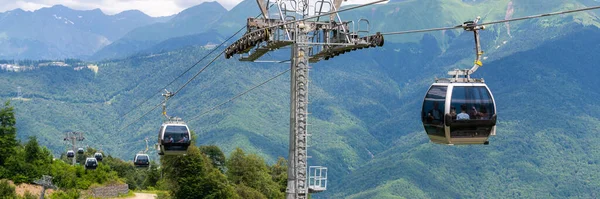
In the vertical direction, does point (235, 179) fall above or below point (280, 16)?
below

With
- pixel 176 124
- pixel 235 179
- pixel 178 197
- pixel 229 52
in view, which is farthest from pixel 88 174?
pixel 229 52

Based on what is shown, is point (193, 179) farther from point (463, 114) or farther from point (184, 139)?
point (463, 114)

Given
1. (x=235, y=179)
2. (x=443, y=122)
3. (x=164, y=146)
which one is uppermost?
(x=443, y=122)

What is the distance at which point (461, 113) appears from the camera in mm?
20516

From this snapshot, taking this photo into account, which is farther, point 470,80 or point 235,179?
point 235,179

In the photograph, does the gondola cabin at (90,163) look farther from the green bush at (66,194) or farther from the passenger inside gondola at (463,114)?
the passenger inside gondola at (463,114)

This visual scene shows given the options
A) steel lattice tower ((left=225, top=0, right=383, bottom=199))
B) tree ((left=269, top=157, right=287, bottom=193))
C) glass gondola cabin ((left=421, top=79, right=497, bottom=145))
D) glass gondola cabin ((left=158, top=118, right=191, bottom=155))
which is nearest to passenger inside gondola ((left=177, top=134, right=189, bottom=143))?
glass gondola cabin ((left=158, top=118, right=191, bottom=155))

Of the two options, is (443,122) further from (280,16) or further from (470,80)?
(280,16)

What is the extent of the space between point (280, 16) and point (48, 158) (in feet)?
158

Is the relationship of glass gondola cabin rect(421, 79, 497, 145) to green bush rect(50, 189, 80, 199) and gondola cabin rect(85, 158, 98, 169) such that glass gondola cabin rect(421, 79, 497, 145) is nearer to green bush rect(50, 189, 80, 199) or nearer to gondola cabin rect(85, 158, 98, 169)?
green bush rect(50, 189, 80, 199)

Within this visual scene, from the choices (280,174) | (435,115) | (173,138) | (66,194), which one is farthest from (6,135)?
(435,115)

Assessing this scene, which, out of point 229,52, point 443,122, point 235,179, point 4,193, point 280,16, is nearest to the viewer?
point 443,122

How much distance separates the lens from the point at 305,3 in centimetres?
2906

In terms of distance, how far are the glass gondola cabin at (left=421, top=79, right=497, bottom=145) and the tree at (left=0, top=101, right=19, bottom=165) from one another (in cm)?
5093
